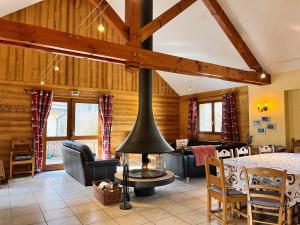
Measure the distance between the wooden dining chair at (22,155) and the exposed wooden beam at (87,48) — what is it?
3.79m

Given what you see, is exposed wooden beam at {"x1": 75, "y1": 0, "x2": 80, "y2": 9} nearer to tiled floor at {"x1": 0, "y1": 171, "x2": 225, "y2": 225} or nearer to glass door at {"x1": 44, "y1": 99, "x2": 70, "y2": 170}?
glass door at {"x1": 44, "y1": 99, "x2": 70, "y2": 170}

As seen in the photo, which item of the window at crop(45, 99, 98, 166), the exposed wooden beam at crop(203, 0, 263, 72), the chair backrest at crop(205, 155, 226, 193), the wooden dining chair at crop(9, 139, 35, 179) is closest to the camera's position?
the chair backrest at crop(205, 155, 226, 193)

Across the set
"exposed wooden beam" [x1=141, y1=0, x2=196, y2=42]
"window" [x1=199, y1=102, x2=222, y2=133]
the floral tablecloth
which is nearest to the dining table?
the floral tablecloth

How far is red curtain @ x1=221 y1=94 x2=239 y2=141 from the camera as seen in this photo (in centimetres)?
746

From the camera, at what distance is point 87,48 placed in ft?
11.9

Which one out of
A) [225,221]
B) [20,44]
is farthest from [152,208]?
[20,44]

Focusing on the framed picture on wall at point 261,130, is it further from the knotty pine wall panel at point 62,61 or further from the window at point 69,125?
the window at point 69,125

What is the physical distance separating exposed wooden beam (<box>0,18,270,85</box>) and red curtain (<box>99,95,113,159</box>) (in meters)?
3.76

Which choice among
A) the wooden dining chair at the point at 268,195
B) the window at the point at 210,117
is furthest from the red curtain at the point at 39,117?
the wooden dining chair at the point at 268,195

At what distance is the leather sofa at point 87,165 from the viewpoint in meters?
5.21

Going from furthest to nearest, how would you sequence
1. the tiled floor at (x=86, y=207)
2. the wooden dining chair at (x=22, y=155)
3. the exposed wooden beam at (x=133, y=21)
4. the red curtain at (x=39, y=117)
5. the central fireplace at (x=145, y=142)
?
the red curtain at (x=39, y=117) < the wooden dining chair at (x=22, y=155) < the central fireplace at (x=145, y=142) < the exposed wooden beam at (x=133, y=21) < the tiled floor at (x=86, y=207)

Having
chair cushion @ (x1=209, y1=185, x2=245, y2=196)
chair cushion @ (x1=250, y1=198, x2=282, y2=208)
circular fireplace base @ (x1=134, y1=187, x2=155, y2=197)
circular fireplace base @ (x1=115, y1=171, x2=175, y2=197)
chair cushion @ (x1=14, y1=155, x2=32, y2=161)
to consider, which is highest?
chair cushion @ (x1=14, y1=155, x2=32, y2=161)

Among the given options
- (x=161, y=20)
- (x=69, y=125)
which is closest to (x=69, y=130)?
(x=69, y=125)

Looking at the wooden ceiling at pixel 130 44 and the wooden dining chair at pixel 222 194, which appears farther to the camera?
the wooden ceiling at pixel 130 44
